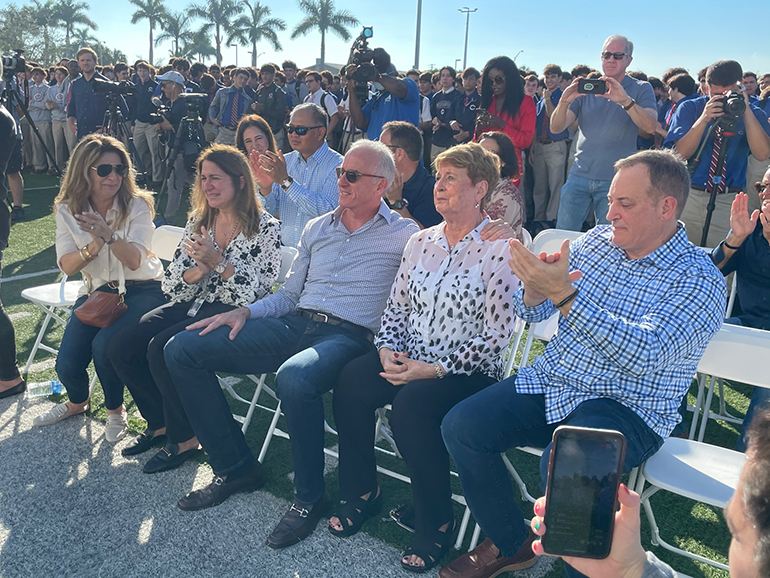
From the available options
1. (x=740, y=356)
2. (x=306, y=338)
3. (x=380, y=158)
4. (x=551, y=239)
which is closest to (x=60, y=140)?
(x=380, y=158)

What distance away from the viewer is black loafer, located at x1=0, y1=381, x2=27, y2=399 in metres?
3.94

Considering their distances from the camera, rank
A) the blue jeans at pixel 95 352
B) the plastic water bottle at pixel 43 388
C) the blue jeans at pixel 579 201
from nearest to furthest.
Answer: the blue jeans at pixel 95 352, the plastic water bottle at pixel 43 388, the blue jeans at pixel 579 201

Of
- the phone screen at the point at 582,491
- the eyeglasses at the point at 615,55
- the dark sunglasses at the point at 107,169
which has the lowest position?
the phone screen at the point at 582,491

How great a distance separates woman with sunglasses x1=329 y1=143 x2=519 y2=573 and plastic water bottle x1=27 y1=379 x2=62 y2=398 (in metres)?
2.23

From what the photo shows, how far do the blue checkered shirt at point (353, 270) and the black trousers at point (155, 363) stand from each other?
479 mm

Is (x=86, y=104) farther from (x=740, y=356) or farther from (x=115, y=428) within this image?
(x=740, y=356)

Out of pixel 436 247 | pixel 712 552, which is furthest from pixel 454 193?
pixel 712 552

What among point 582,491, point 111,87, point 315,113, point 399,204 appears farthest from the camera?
point 111,87

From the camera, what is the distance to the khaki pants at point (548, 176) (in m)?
8.49

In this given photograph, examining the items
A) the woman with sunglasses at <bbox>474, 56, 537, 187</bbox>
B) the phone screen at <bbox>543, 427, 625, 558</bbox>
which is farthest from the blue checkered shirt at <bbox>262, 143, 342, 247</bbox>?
the phone screen at <bbox>543, 427, 625, 558</bbox>

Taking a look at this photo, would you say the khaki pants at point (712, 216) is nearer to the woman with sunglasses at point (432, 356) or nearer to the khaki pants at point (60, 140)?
the woman with sunglasses at point (432, 356)

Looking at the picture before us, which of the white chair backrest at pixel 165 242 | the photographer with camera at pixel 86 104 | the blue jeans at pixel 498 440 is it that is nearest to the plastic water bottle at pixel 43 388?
the white chair backrest at pixel 165 242

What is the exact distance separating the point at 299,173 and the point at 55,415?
238 cm

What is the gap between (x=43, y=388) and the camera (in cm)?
403
